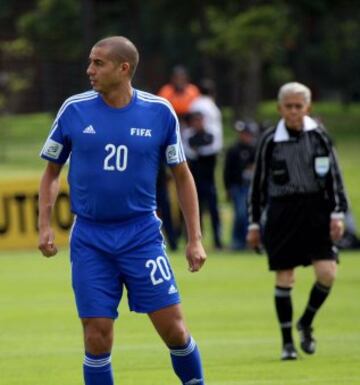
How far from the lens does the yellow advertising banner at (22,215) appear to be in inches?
1053

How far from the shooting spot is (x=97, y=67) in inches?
378

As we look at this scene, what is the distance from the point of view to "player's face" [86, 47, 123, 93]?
958 centimetres

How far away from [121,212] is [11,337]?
228 inches

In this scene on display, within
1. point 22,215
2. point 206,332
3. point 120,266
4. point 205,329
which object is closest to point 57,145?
point 120,266

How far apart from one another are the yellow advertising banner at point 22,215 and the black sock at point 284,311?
13.5 meters

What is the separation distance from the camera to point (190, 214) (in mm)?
9828

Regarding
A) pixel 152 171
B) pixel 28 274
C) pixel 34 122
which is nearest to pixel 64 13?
pixel 34 122

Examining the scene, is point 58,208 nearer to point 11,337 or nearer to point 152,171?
point 11,337

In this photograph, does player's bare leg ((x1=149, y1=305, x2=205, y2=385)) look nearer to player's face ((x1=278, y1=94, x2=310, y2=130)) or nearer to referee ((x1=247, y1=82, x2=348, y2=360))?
referee ((x1=247, y1=82, x2=348, y2=360))

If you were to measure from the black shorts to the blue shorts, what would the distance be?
152 inches

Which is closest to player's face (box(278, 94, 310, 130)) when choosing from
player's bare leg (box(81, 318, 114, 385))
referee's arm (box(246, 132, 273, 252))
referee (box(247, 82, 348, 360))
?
referee (box(247, 82, 348, 360))

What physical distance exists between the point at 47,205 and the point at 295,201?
415 centimetres

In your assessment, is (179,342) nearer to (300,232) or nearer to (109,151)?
(109,151)

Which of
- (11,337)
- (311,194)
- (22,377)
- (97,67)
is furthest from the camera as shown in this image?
(11,337)
